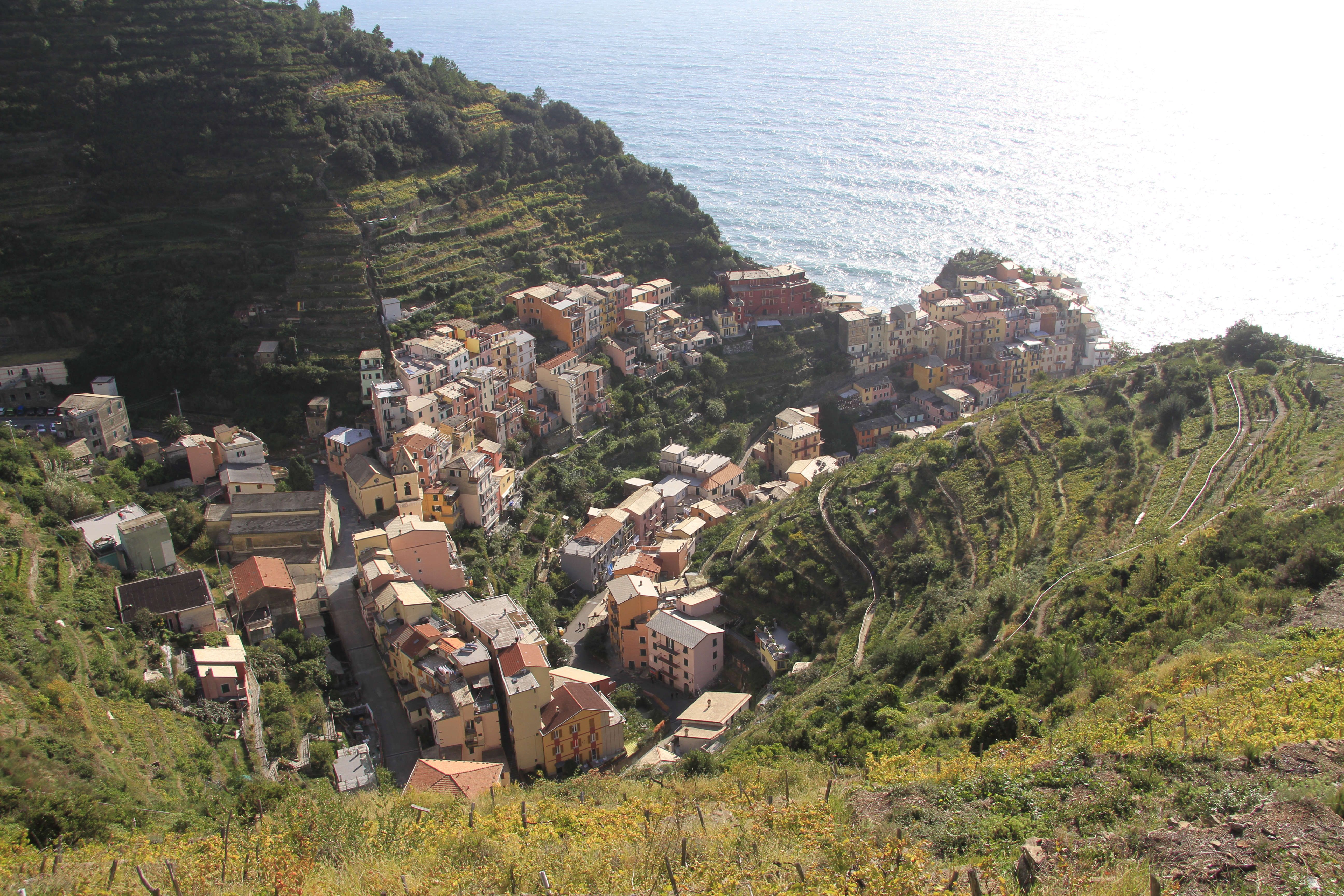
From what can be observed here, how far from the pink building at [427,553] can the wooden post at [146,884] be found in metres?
12.2

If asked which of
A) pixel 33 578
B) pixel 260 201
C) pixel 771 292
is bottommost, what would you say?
pixel 33 578

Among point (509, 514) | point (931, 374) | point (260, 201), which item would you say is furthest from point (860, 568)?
point (260, 201)

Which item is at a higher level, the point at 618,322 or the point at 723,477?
the point at 618,322

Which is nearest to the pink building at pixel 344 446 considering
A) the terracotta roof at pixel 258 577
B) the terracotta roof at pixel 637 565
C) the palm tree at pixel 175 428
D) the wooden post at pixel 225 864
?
the palm tree at pixel 175 428

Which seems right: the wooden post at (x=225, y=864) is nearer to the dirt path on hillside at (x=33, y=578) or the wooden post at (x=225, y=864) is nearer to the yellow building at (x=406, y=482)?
the dirt path on hillside at (x=33, y=578)

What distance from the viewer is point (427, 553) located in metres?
21.4

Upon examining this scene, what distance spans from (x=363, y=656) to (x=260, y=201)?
680 inches

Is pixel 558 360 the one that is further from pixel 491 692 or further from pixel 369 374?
pixel 491 692

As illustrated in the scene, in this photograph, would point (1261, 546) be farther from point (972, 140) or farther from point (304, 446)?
point (972, 140)

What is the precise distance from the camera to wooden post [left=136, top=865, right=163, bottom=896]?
27.4ft

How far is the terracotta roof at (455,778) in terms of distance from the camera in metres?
14.9

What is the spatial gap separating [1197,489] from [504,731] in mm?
14542

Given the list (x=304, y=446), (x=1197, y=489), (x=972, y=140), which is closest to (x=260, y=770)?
(x=304, y=446)

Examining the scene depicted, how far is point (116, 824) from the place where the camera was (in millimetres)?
11602
